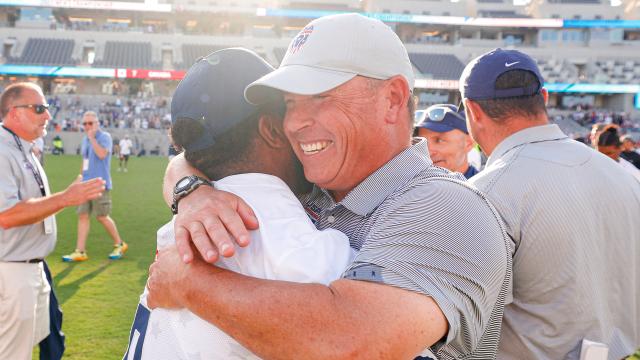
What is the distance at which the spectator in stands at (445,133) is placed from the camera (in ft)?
13.7

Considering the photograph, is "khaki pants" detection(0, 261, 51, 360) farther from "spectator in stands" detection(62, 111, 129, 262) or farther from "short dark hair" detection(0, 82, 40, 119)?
"spectator in stands" detection(62, 111, 129, 262)

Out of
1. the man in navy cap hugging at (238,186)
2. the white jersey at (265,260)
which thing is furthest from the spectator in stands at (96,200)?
the white jersey at (265,260)

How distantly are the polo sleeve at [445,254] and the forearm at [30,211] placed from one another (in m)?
3.23

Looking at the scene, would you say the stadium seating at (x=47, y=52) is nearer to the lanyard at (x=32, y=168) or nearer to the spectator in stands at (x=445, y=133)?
the lanyard at (x=32, y=168)

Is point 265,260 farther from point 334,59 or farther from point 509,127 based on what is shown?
point 509,127

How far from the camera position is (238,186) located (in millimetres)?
1421

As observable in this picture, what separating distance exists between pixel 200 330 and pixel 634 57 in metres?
60.8

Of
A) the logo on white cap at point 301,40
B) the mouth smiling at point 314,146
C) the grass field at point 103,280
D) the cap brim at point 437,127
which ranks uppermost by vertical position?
the logo on white cap at point 301,40

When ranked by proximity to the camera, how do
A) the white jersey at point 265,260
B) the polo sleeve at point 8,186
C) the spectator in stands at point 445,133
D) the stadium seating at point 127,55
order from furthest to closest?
the stadium seating at point 127,55 → the spectator in stands at point 445,133 → the polo sleeve at point 8,186 → the white jersey at point 265,260

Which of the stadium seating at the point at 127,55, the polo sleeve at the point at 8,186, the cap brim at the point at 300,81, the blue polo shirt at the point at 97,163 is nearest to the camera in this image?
the cap brim at the point at 300,81

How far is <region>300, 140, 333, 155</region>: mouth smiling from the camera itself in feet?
5.10

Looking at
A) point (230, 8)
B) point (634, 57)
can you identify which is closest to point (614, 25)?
point (634, 57)

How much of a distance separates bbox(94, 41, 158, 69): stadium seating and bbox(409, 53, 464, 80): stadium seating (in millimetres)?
24351

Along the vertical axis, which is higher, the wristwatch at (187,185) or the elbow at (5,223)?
the wristwatch at (187,185)
